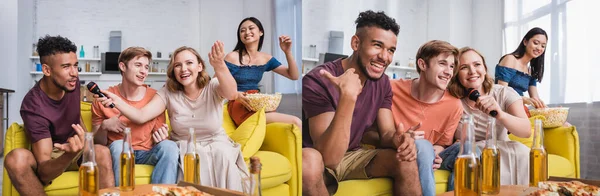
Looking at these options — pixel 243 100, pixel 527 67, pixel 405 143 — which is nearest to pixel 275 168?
pixel 243 100

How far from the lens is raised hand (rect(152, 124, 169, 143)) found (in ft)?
8.30

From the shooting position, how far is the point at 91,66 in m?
2.40

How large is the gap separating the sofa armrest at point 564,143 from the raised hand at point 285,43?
4.62ft

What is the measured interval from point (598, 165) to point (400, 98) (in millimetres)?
1388

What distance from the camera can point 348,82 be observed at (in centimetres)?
271

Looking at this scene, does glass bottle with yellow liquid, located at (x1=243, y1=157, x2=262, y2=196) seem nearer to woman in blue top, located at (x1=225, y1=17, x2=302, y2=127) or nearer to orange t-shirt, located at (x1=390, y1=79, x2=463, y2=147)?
woman in blue top, located at (x1=225, y1=17, x2=302, y2=127)

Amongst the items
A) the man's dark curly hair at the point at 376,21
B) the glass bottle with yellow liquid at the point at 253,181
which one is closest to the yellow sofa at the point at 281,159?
the man's dark curly hair at the point at 376,21

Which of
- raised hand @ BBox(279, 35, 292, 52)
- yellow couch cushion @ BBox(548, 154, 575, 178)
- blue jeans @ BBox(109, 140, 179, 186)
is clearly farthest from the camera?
yellow couch cushion @ BBox(548, 154, 575, 178)

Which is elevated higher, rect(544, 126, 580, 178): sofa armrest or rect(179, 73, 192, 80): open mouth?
rect(179, 73, 192, 80): open mouth

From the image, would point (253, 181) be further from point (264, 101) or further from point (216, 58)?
point (264, 101)

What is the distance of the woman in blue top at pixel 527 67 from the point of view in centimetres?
310

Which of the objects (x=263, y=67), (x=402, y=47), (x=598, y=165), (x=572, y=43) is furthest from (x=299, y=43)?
(x=598, y=165)

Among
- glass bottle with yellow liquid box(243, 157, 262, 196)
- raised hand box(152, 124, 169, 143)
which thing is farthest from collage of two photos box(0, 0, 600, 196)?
glass bottle with yellow liquid box(243, 157, 262, 196)

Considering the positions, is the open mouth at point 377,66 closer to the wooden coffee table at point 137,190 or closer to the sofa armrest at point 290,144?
the sofa armrest at point 290,144
